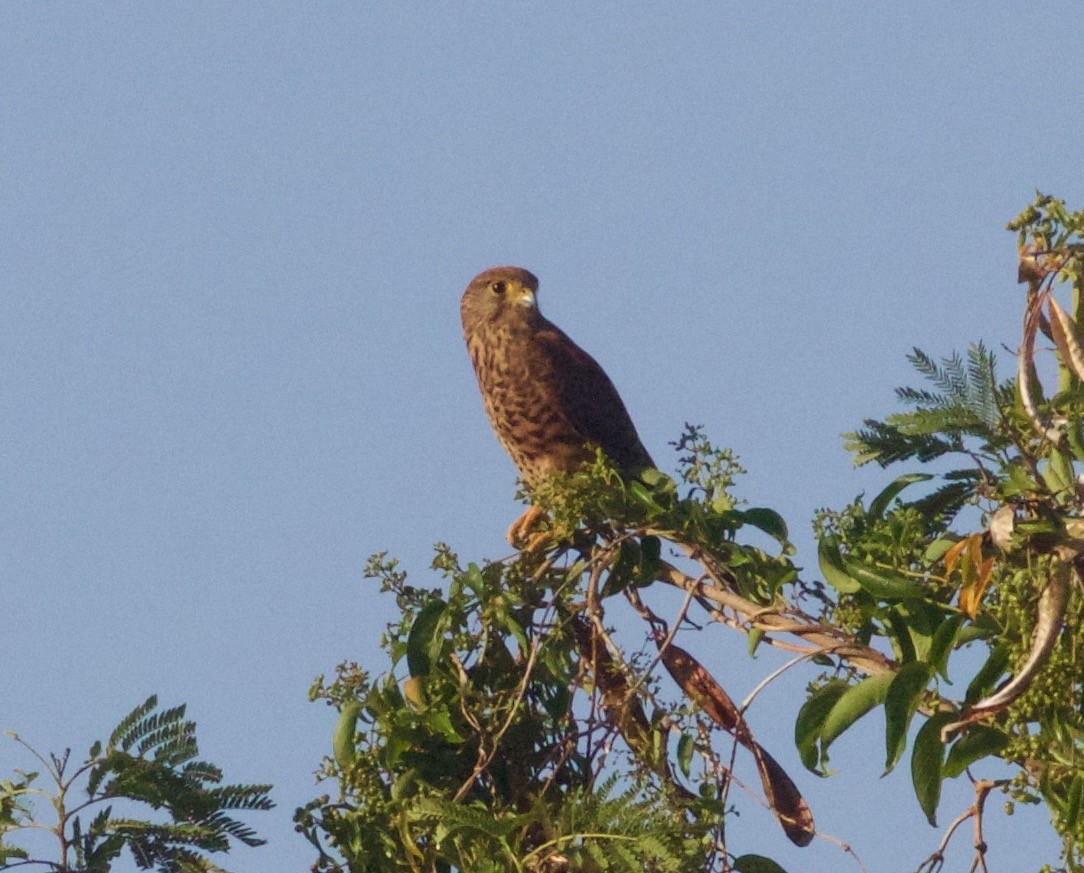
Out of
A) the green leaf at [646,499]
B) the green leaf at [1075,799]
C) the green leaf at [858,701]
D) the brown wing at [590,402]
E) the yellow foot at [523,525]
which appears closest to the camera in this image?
the green leaf at [1075,799]

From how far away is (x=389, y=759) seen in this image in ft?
10.9

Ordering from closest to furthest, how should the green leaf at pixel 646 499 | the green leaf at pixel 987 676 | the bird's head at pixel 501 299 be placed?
the green leaf at pixel 987 676 < the green leaf at pixel 646 499 < the bird's head at pixel 501 299

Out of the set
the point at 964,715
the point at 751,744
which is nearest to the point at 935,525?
the point at 751,744

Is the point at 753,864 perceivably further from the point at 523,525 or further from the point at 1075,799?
the point at 523,525

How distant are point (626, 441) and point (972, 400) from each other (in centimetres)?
243

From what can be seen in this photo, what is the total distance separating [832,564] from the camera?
3006 mm

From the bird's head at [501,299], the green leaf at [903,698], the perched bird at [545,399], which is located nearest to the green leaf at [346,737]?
the green leaf at [903,698]

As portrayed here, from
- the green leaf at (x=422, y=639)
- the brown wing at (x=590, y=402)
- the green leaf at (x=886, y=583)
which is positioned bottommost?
the green leaf at (x=886, y=583)

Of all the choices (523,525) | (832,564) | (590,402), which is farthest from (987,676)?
(590,402)

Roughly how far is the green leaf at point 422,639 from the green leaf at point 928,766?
1.03 meters

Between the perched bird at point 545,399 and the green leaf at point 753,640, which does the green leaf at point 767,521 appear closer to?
the green leaf at point 753,640

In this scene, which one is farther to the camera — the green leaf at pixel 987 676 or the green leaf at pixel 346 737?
the green leaf at pixel 346 737

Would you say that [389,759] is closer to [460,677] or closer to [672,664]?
[460,677]

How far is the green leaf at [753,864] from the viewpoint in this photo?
9.89 feet
